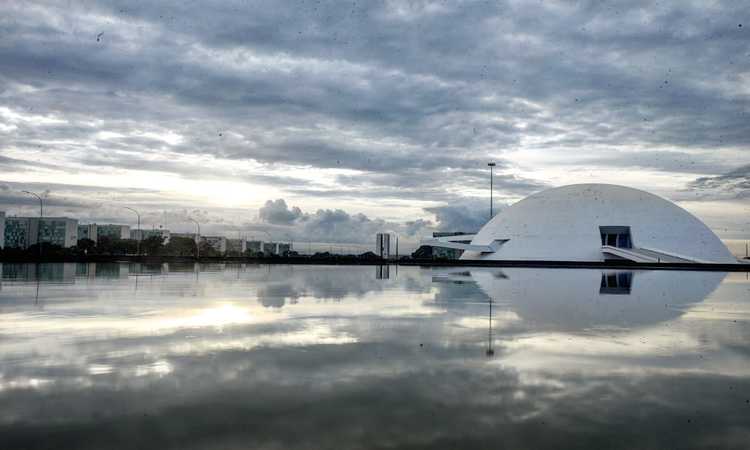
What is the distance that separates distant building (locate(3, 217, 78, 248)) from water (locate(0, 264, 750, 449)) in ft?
496

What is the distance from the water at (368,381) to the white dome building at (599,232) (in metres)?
53.3

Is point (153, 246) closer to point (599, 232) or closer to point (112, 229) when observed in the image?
point (112, 229)

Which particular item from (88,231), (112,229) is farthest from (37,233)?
(112,229)

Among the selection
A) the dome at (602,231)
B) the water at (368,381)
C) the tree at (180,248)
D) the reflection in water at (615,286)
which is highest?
the dome at (602,231)

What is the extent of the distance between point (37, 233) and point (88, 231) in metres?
16.0

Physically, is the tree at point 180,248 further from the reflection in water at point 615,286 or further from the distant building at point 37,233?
the reflection in water at point 615,286

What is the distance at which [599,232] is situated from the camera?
63969 millimetres

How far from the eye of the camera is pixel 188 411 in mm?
4809

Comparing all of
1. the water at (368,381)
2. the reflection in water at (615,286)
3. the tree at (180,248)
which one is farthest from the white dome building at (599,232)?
the tree at (180,248)

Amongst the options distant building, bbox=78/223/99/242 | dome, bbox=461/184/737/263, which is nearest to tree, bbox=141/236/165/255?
distant building, bbox=78/223/99/242

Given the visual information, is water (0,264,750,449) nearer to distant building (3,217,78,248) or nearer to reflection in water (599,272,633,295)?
reflection in water (599,272,633,295)

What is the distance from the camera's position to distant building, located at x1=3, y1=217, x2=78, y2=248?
472ft

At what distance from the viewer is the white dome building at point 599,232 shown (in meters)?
61.8

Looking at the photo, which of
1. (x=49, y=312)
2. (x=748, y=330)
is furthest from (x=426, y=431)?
(x=49, y=312)
